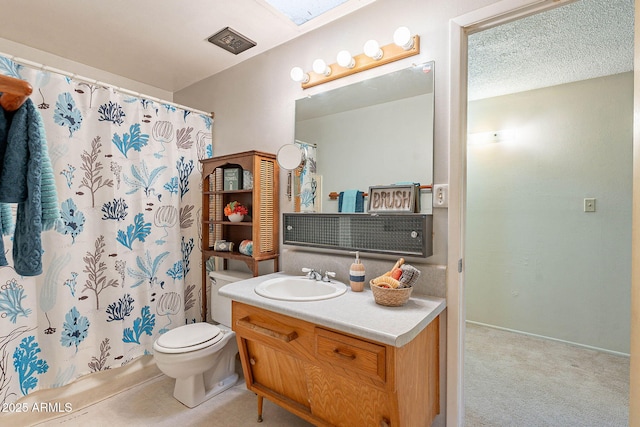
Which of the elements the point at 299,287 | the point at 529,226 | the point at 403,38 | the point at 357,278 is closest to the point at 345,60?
the point at 403,38

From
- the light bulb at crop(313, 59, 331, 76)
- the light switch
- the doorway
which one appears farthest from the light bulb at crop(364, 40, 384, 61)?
the light switch

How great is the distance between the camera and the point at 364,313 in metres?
1.27

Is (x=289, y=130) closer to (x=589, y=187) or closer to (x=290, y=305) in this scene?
(x=290, y=305)

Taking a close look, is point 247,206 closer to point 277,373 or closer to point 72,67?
point 277,373

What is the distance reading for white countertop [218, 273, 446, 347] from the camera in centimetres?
111

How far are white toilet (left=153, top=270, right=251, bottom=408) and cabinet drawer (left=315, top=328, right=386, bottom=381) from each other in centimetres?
90

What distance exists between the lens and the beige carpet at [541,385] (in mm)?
1769

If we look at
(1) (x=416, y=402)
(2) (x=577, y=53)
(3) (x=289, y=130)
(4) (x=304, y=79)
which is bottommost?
(1) (x=416, y=402)

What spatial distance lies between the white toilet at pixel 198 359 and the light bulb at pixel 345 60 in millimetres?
1541

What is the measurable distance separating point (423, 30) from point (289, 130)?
0.98 meters

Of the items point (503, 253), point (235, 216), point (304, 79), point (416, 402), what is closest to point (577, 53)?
point (503, 253)

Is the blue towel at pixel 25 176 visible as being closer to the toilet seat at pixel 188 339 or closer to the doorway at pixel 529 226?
the toilet seat at pixel 188 339

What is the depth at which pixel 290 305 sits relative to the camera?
1.38 m

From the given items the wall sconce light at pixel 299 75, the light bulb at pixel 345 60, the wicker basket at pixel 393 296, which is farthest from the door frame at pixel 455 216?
the wall sconce light at pixel 299 75
